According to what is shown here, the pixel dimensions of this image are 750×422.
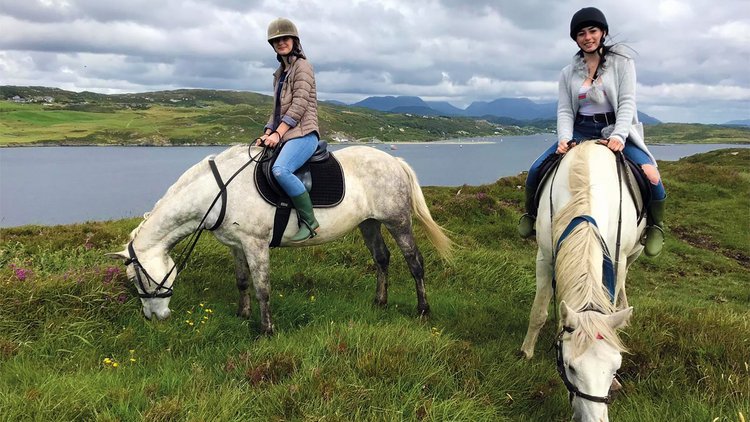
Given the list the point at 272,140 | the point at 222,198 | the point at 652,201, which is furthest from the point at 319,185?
the point at 652,201

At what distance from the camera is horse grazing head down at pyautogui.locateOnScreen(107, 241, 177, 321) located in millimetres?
5016

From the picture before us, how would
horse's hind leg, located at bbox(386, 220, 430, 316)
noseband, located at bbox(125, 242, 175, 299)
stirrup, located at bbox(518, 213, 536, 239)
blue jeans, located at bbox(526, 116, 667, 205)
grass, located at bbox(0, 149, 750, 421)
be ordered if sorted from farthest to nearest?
horse's hind leg, located at bbox(386, 220, 430, 316) → stirrup, located at bbox(518, 213, 536, 239) → noseband, located at bbox(125, 242, 175, 299) → blue jeans, located at bbox(526, 116, 667, 205) → grass, located at bbox(0, 149, 750, 421)

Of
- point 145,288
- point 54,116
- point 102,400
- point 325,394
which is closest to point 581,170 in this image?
point 325,394

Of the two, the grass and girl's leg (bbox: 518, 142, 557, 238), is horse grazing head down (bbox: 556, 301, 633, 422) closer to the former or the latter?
the grass

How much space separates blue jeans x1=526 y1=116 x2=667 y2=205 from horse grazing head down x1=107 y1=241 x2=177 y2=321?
14.6 feet

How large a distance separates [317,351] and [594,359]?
229 cm

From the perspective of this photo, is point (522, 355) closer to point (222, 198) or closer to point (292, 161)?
point (292, 161)

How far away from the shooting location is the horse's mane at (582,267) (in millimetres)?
2891

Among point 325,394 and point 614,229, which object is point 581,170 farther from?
point 325,394

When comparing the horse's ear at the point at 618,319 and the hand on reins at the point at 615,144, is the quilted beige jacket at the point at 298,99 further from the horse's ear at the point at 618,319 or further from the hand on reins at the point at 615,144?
the horse's ear at the point at 618,319

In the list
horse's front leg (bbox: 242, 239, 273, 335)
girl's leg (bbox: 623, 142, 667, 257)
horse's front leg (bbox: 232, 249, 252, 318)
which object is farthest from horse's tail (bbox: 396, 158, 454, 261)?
girl's leg (bbox: 623, 142, 667, 257)

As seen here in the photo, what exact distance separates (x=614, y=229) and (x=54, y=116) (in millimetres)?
171299

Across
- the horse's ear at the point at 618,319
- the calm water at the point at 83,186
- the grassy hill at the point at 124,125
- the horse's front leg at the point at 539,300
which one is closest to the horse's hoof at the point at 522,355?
the horse's front leg at the point at 539,300

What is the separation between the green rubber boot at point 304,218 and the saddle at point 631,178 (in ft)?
8.90
